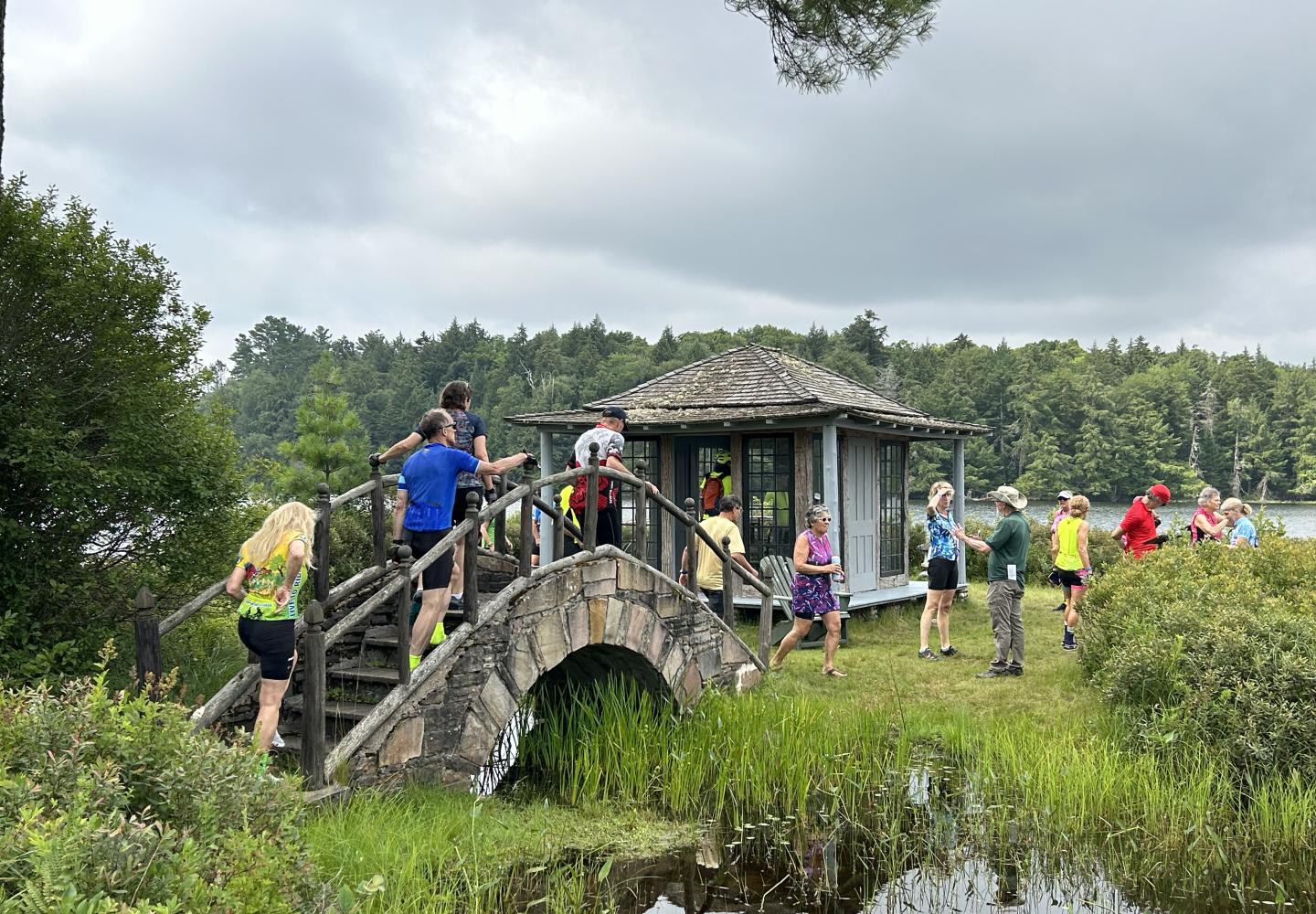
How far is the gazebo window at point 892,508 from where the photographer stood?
15555mm

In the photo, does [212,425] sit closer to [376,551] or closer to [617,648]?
[376,551]

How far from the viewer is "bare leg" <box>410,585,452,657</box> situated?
694 cm

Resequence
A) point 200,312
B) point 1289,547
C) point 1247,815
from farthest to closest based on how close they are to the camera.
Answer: point 1289,547 → point 200,312 → point 1247,815

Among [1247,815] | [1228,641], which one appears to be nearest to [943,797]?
[1247,815]

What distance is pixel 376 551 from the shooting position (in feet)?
27.3

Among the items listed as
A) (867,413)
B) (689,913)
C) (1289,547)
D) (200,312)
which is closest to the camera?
(689,913)

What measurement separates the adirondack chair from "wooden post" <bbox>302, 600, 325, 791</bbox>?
738 cm

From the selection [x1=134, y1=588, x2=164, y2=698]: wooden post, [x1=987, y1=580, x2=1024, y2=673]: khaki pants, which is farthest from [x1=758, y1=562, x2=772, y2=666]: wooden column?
[x1=134, y1=588, x2=164, y2=698]: wooden post

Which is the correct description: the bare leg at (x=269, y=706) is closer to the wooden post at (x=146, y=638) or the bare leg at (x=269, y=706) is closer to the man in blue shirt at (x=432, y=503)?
the wooden post at (x=146, y=638)

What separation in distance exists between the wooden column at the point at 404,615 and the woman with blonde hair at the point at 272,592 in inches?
22.3

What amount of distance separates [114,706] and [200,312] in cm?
502

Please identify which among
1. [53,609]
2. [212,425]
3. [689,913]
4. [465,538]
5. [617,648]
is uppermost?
[212,425]

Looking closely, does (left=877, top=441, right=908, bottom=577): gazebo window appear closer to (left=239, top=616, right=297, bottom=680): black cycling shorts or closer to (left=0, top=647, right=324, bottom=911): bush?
(left=239, top=616, right=297, bottom=680): black cycling shorts

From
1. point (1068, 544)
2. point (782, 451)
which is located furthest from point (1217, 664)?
point (782, 451)
